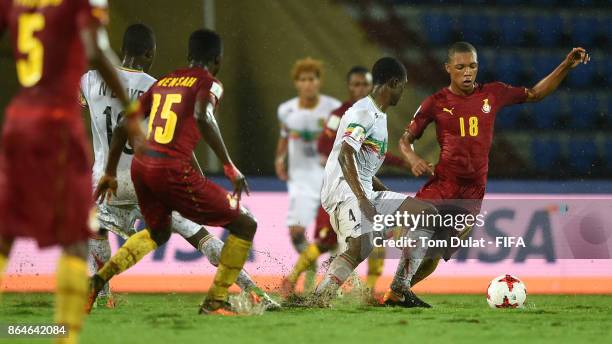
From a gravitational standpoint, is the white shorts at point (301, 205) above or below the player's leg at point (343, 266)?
above

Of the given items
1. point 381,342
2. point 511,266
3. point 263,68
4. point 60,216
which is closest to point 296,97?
point 263,68

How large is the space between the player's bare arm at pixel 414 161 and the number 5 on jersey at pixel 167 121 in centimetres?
198

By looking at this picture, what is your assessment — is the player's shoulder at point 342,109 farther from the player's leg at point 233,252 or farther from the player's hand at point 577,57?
the player's leg at point 233,252

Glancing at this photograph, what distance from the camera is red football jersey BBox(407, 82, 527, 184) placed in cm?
791

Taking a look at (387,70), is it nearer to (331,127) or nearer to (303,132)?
(331,127)

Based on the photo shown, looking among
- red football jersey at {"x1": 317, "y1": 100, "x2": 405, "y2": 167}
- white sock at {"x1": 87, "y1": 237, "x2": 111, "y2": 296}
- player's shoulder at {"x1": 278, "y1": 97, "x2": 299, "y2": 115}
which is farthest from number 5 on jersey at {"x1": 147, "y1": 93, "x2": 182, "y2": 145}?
player's shoulder at {"x1": 278, "y1": 97, "x2": 299, "y2": 115}

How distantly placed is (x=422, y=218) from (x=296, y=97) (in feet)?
13.5

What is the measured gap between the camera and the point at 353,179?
23.0ft

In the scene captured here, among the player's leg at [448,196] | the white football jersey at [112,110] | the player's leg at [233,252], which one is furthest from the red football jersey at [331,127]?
the player's leg at [233,252]

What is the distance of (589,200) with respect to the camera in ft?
32.8

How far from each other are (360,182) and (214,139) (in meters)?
1.25

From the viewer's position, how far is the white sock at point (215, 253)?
697 cm

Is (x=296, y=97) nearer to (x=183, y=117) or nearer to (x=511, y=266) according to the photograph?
(x=511, y=266)

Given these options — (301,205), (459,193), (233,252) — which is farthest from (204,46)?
(301,205)
